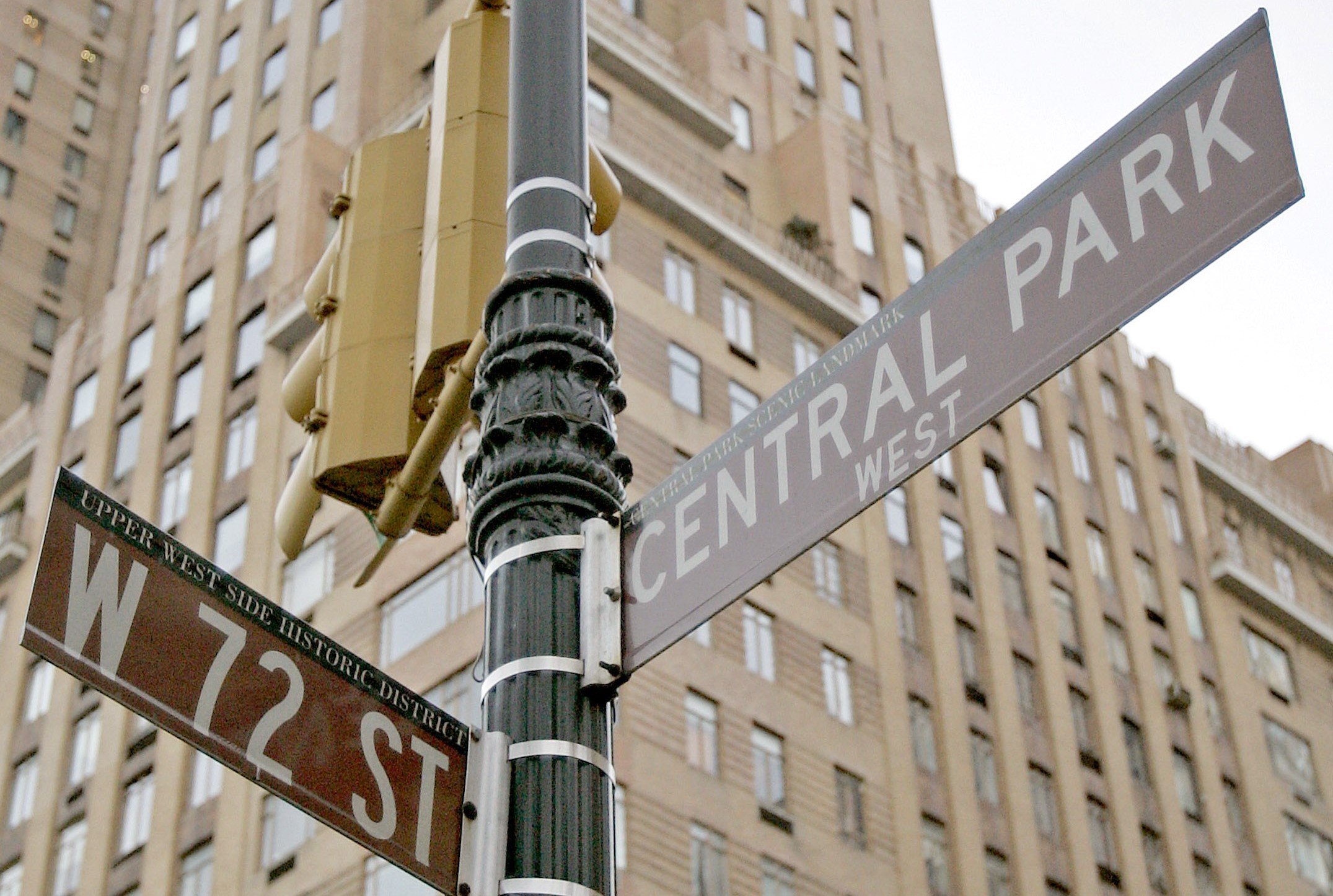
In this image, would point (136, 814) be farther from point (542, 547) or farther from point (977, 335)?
point (977, 335)

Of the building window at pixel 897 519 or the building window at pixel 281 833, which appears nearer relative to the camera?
the building window at pixel 281 833

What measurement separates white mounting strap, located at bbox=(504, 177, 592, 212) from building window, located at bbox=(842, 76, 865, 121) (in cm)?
5394

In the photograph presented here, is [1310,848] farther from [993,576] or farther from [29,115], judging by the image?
[29,115]

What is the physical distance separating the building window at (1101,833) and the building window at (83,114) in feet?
168

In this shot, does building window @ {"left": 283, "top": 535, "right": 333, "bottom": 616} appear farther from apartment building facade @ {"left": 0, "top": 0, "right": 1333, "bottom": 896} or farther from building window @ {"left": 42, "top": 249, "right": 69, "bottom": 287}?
building window @ {"left": 42, "top": 249, "right": 69, "bottom": 287}

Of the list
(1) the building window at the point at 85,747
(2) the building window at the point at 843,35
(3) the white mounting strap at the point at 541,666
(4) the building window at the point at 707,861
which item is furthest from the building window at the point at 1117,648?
(3) the white mounting strap at the point at 541,666

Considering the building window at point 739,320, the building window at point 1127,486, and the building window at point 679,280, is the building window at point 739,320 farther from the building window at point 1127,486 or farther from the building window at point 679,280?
the building window at point 1127,486

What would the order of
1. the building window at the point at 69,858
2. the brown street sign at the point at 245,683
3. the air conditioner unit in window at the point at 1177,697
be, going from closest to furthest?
the brown street sign at the point at 245,683
the building window at the point at 69,858
the air conditioner unit in window at the point at 1177,697

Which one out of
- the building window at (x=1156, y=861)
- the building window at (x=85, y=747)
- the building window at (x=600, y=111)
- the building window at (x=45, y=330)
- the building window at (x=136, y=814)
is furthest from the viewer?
the building window at (x=45, y=330)

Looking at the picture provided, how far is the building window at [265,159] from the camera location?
54250 mm

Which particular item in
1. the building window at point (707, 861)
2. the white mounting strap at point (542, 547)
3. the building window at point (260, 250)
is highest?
the building window at point (260, 250)

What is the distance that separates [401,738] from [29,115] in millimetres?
78084

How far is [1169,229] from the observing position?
4742 millimetres

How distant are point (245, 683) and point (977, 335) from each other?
212 centimetres
